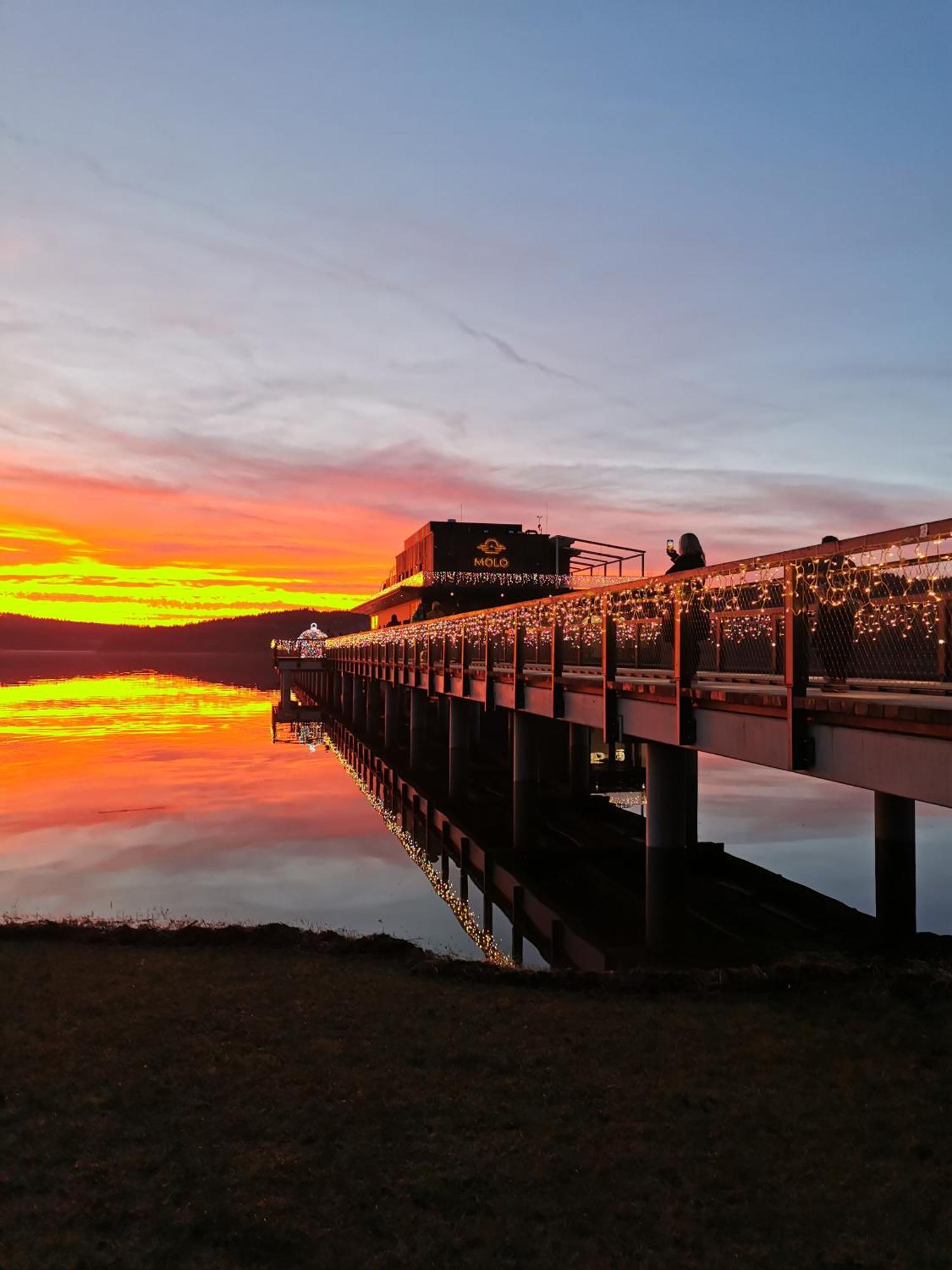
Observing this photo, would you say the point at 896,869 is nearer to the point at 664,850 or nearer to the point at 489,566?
the point at 664,850

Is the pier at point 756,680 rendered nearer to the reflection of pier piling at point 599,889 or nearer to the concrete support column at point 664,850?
the concrete support column at point 664,850

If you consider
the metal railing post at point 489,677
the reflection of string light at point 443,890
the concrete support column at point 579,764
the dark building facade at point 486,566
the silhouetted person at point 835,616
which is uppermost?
the dark building facade at point 486,566

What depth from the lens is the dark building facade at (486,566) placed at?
83250 mm

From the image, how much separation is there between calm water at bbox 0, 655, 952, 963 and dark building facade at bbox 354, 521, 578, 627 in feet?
142

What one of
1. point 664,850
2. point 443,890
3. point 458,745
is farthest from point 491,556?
point 664,850

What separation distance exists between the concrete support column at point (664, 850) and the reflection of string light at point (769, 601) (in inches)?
69.2

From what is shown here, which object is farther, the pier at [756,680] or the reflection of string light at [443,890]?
the reflection of string light at [443,890]

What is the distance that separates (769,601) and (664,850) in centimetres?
469

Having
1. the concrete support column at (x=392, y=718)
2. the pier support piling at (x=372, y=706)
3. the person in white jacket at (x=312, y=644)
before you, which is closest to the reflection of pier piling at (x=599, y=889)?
the concrete support column at (x=392, y=718)

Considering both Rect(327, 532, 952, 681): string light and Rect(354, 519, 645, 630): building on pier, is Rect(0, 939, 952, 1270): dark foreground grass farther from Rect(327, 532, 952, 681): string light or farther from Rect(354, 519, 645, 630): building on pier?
Rect(354, 519, 645, 630): building on pier

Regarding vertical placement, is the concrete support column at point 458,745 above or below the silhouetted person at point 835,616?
below

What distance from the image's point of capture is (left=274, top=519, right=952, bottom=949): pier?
8.07m

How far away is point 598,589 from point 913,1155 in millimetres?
9781

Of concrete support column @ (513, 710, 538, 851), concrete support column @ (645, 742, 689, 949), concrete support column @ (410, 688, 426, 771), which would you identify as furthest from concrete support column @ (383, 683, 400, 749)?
concrete support column @ (645, 742, 689, 949)
